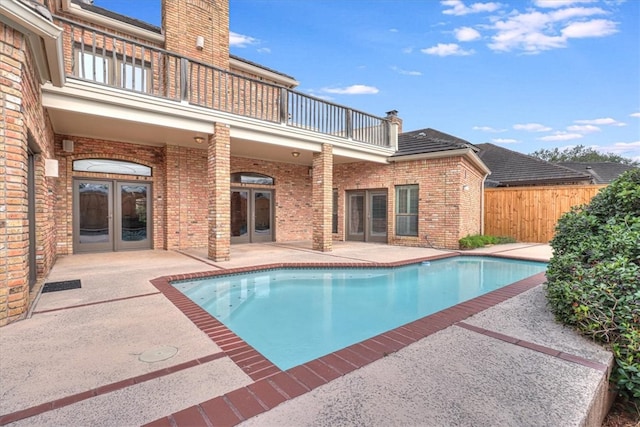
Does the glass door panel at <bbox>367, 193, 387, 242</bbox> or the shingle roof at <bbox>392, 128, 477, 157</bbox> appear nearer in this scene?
the shingle roof at <bbox>392, 128, 477, 157</bbox>

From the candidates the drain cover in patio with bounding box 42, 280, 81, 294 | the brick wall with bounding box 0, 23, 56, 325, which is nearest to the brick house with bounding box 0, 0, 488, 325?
the brick wall with bounding box 0, 23, 56, 325

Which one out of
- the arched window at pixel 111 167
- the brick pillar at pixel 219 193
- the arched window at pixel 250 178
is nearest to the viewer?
the brick pillar at pixel 219 193

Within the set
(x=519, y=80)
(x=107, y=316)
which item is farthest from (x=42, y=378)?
(x=519, y=80)

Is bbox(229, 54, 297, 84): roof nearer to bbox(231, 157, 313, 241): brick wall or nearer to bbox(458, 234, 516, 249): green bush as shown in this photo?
bbox(231, 157, 313, 241): brick wall

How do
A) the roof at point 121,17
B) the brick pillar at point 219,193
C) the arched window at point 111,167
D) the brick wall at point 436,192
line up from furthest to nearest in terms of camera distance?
the brick wall at point 436,192, the roof at point 121,17, the arched window at point 111,167, the brick pillar at point 219,193

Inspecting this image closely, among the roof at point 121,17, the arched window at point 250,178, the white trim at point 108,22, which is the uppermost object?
the roof at point 121,17

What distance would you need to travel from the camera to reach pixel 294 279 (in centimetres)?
635

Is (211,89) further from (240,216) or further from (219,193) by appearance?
(240,216)

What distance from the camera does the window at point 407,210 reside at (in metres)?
11.0

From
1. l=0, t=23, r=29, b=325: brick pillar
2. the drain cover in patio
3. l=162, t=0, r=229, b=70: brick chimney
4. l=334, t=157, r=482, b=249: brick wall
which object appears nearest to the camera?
l=0, t=23, r=29, b=325: brick pillar

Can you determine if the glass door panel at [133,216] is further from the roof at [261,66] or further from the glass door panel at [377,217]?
the glass door panel at [377,217]

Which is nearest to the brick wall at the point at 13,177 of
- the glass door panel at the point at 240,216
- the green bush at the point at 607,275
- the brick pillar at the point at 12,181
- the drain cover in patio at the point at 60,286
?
the brick pillar at the point at 12,181

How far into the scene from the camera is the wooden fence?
36.5ft

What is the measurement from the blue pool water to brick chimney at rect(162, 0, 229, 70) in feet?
24.8
